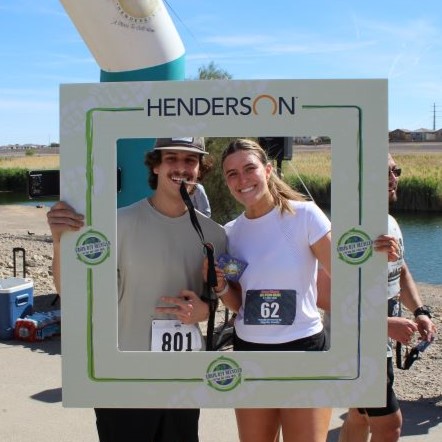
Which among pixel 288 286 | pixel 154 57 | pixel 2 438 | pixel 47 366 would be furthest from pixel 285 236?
pixel 47 366

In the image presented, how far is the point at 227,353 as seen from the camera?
2.11m

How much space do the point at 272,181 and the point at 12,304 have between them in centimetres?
421

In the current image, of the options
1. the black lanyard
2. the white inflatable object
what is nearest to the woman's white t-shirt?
the black lanyard

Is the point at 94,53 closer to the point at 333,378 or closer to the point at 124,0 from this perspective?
the point at 124,0

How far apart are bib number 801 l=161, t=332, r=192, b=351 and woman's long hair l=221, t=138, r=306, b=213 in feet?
1.83

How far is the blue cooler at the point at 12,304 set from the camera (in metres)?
5.82

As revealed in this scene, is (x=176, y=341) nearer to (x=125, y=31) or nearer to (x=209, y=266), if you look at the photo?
(x=209, y=266)

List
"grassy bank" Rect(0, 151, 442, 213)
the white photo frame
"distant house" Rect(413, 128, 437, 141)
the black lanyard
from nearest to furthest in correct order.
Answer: the white photo frame, the black lanyard, "grassy bank" Rect(0, 151, 442, 213), "distant house" Rect(413, 128, 437, 141)

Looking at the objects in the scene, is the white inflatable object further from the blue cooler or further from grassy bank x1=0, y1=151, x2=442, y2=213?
the blue cooler

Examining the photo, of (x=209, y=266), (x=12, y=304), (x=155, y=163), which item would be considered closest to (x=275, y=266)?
(x=209, y=266)

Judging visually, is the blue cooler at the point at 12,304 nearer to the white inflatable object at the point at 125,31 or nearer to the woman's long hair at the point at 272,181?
the white inflatable object at the point at 125,31

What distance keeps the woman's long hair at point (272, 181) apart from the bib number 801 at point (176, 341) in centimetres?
56

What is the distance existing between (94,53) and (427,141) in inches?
1801

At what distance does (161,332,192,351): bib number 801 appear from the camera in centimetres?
218
